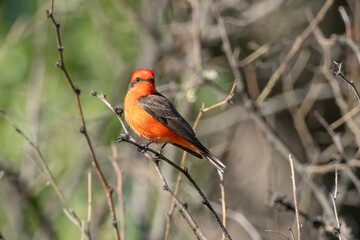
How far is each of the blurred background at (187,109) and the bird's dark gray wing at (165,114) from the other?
0.69m

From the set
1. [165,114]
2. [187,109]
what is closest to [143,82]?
[165,114]

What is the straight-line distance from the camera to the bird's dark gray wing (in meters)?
4.24

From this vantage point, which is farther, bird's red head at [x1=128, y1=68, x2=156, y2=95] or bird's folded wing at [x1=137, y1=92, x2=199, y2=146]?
bird's red head at [x1=128, y1=68, x2=156, y2=95]

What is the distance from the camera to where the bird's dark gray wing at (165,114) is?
424cm

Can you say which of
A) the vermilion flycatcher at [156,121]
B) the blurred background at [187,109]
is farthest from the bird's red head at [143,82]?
the blurred background at [187,109]

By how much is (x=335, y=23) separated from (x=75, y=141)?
497 cm

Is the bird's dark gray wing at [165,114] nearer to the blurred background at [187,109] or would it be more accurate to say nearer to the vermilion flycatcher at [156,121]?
the vermilion flycatcher at [156,121]

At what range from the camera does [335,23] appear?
977 centimetres

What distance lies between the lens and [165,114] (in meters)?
4.43

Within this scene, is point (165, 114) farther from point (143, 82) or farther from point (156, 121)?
point (143, 82)

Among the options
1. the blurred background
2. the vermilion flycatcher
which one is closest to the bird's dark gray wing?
the vermilion flycatcher

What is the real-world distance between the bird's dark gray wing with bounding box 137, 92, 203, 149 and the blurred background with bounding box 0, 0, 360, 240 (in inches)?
27.1

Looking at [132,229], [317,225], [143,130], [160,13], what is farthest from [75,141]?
[317,225]

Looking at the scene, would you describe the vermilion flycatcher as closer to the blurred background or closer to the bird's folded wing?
the bird's folded wing
